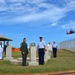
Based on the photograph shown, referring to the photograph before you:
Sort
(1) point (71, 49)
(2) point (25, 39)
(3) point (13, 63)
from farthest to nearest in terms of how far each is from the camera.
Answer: (1) point (71, 49) → (3) point (13, 63) → (2) point (25, 39)

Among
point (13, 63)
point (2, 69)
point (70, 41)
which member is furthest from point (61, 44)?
point (2, 69)

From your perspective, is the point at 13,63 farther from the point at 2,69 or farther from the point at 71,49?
the point at 71,49

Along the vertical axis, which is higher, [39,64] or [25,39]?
[25,39]

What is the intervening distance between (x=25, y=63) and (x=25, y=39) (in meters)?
1.75

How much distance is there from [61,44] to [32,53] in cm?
4366

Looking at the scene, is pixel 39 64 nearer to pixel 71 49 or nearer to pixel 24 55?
pixel 24 55

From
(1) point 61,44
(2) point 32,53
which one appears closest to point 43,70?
(2) point 32,53

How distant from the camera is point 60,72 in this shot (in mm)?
18297

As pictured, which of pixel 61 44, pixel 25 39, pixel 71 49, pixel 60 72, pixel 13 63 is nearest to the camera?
pixel 60 72

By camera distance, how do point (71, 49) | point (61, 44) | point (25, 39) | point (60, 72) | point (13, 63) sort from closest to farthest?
point (60, 72) < point (25, 39) < point (13, 63) < point (71, 49) < point (61, 44)

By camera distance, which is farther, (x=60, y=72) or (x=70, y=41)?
(x=70, y=41)

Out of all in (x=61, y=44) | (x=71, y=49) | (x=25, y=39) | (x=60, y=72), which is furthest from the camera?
(x=61, y=44)

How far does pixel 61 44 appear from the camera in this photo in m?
65.6

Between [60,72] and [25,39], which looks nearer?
[60,72]
